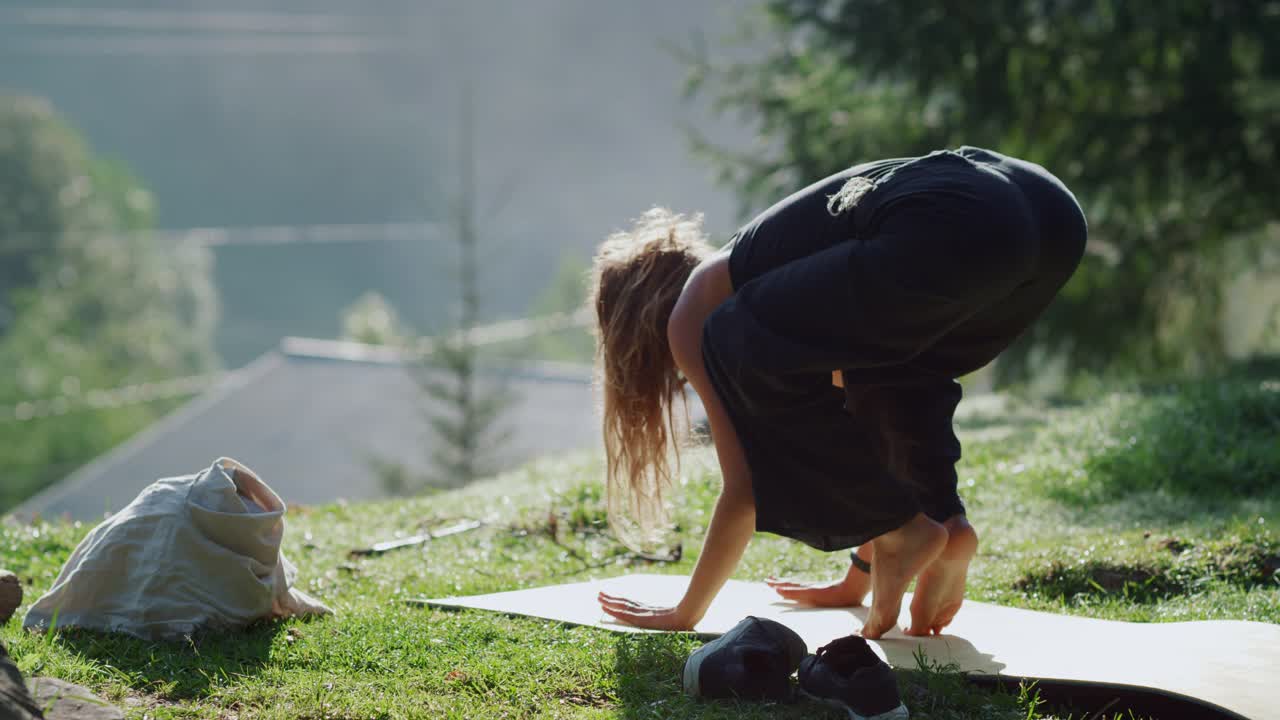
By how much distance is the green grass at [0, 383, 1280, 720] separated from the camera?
7.22ft

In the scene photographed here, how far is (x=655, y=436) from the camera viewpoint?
2.83 metres

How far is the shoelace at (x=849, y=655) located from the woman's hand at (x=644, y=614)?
1.63ft

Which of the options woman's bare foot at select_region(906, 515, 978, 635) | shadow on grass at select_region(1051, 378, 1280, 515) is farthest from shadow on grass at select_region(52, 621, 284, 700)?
shadow on grass at select_region(1051, 378, 1280, 515)

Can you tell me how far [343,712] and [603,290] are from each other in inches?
46.9

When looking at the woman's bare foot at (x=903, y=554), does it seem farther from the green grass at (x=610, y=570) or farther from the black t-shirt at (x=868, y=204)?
the black t-shirt at (x=868, y=204)

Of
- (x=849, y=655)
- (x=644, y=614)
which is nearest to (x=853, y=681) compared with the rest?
(x=849, y=655)

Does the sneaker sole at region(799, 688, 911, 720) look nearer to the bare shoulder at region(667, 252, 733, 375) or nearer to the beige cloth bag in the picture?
the bare shoulder at region(667, 252, 733, 375)

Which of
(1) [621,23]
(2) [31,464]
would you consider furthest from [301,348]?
(1) [621,23]

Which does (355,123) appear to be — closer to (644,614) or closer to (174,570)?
(174,570)

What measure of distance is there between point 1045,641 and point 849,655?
70cm

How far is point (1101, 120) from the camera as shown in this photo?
7941mm

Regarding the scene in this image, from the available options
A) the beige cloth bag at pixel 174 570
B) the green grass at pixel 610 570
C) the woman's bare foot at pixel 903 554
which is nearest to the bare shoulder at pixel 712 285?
the green grass at pixel 610 570

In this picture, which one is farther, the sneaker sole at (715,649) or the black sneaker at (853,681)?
the sneaker sole at (715,649)

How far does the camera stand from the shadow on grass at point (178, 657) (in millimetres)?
2240
